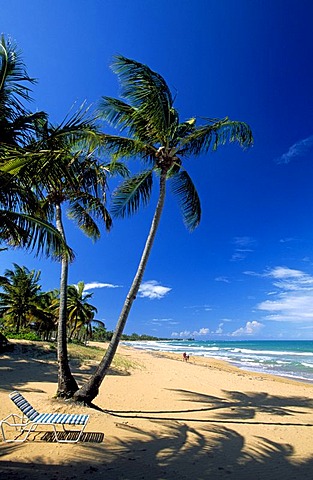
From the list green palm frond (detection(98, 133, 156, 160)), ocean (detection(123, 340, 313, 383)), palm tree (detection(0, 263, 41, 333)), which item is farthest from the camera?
palm tree (detection(0, 263, 41, 333))

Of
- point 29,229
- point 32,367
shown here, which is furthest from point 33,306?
point 29,229

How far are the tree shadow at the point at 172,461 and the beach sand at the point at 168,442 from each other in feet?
0.04

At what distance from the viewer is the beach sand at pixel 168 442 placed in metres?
4.57

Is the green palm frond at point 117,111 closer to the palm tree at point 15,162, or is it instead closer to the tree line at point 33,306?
the palm tree at point 15,162

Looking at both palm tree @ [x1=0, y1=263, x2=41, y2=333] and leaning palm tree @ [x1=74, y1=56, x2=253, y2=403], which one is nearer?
leaning palm tree @ [x1=74, y1=56, x2=253, y2=403]

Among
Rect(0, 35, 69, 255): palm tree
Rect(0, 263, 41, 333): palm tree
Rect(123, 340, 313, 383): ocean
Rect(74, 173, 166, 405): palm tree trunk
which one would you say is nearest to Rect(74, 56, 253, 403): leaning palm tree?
Rect(74, 173, 166, 405): palm tree trunk

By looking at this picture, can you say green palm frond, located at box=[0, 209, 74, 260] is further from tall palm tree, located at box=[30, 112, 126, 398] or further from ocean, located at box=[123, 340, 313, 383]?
ocean, located at box=[123, 340, 313, 383]

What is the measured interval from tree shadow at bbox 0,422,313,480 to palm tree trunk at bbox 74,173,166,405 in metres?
1.91

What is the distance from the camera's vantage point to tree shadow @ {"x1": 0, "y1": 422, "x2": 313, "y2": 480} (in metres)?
4.39

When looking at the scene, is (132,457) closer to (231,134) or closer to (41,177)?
(41,177)

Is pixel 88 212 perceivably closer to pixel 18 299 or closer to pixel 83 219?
pixel 83 219

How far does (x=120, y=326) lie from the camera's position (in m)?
8.09

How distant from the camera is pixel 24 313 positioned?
3120 cm

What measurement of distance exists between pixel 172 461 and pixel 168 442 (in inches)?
34.0
